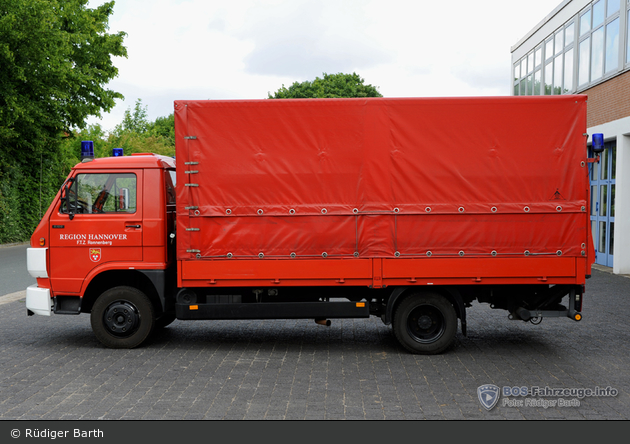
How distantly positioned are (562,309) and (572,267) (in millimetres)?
543

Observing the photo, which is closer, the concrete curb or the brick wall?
the concrete curb

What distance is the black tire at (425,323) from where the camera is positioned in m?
7.19

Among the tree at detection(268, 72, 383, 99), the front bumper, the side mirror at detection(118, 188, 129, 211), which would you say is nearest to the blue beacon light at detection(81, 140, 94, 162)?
the side mirror at detection(118, 188, 129, 211)

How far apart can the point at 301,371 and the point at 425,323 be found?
1.66m

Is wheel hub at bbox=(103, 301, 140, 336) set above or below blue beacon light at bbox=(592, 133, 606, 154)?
below

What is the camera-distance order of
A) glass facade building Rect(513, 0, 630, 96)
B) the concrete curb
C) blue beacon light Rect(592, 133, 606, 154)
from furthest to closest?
glass facade building Rect(513, 0, 630, 96)
the concrete curb
blue beacon light Rect(592, 133, 606, 154)

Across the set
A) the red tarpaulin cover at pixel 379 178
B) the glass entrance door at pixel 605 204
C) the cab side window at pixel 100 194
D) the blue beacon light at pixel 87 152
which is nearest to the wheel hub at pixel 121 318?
the red tarpaulin cover at pixel 379 178

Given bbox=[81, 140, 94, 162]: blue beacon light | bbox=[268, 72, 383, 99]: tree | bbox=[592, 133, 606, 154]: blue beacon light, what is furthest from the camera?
bbox=[268, 72, 383, 99]: tree

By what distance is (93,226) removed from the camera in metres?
7.40


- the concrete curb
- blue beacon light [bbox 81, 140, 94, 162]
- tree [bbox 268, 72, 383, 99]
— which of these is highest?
tree [bbox 268, 72, 383, 99]

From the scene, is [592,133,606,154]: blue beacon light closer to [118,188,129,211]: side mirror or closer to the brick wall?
[118,188,129,211]: side mirror

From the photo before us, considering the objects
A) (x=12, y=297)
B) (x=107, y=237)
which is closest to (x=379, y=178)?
(x=107, y=237)

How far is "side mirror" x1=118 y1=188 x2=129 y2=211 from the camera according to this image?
7.43 meters

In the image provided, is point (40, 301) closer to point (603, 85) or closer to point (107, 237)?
point (107, 237)
